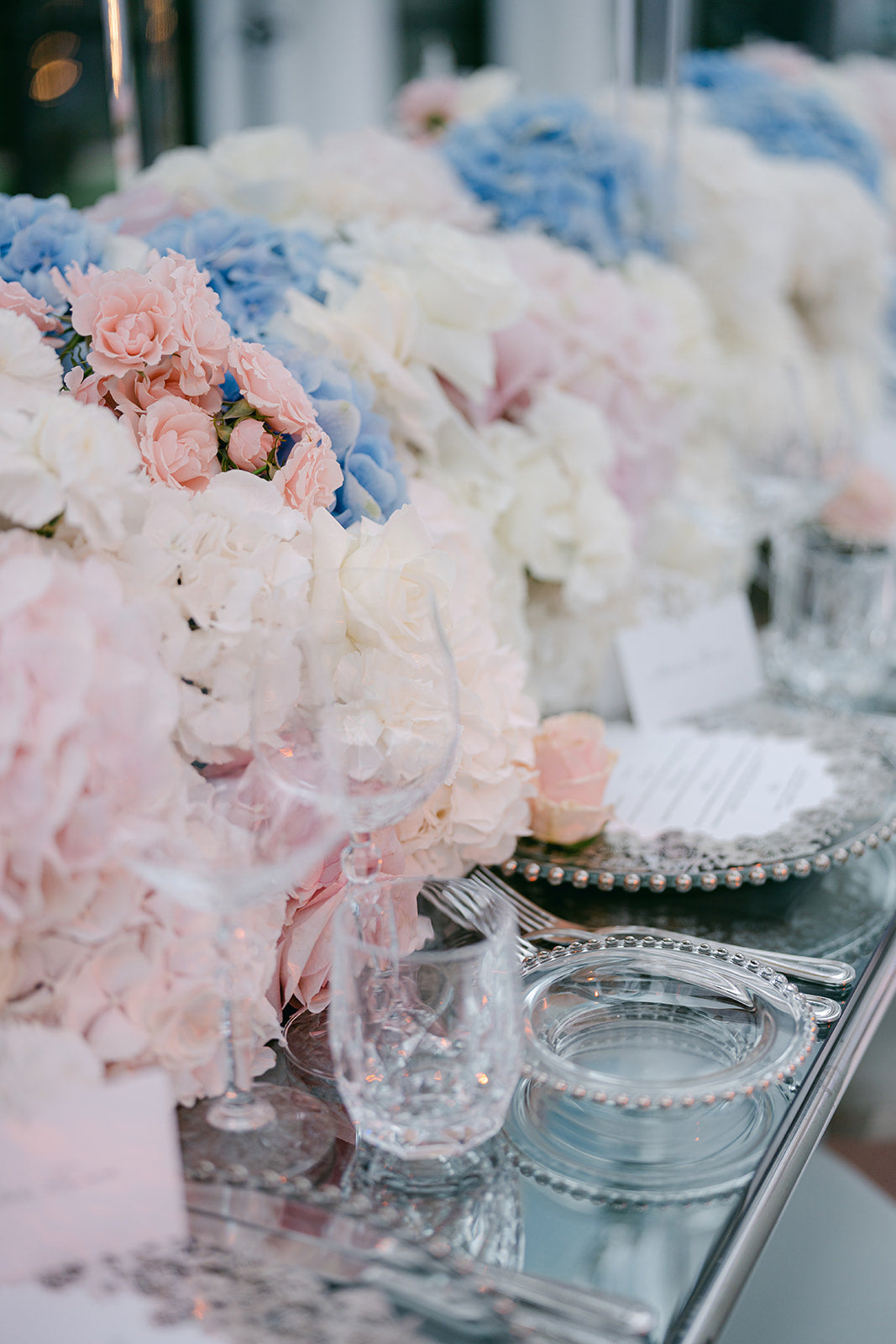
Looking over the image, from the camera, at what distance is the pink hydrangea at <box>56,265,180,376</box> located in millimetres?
704

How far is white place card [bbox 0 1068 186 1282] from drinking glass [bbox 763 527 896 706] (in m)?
0.98

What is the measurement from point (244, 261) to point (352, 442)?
0.20m

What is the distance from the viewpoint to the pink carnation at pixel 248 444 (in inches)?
29.0

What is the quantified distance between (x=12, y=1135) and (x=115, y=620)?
0.77 ft

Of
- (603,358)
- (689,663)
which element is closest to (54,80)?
(603,358)

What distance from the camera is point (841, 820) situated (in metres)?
0.98

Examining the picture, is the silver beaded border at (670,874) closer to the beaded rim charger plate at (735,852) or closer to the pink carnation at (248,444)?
the beaded rim charger plate at (735,852)

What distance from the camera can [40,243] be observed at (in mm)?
847

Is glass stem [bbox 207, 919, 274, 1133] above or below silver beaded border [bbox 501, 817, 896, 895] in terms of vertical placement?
above

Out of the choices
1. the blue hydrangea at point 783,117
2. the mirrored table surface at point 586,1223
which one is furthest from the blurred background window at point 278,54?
the mirrored table surface at point 586,1223

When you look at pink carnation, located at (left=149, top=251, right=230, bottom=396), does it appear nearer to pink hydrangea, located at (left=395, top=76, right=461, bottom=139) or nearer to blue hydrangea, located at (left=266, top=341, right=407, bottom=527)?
blue hydrangea, located at (left=266, top=341, right=407, bottom=527)

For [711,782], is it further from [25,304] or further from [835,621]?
[25,304]

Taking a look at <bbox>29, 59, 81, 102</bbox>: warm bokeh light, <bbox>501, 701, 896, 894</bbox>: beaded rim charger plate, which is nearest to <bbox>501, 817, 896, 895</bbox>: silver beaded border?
<bbox>501, 701, 896, 894</bbox>: beaded rim charger plate

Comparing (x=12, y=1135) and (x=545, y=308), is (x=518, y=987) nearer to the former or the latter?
(x=12, y=1135)
